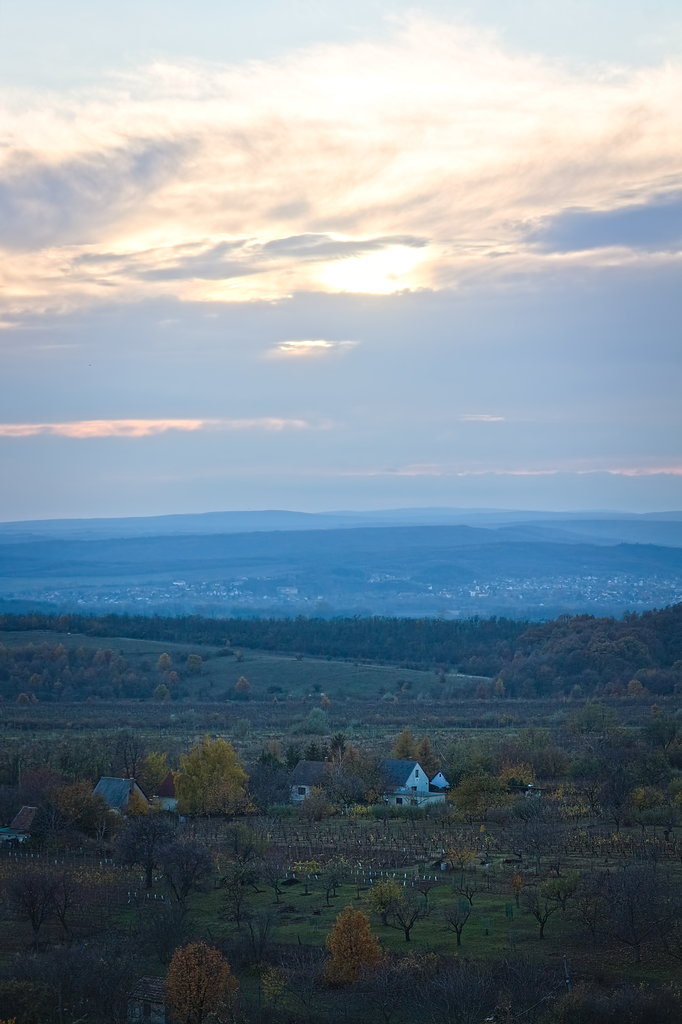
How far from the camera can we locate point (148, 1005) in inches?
942

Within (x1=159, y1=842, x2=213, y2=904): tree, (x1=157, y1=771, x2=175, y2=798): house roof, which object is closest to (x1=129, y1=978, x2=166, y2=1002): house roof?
(x1=159, y1=842, x2=213, y2=904): tree

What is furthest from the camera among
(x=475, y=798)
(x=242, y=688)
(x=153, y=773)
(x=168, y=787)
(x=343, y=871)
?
(x=242, y=688)

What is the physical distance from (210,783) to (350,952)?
21760 mm

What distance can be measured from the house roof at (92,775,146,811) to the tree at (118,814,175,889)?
977 centimetres

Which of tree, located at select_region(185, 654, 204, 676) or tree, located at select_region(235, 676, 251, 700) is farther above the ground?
tree, located at select_region(185, 654, 204, 676)

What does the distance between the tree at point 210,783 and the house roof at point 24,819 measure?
6.61 meters

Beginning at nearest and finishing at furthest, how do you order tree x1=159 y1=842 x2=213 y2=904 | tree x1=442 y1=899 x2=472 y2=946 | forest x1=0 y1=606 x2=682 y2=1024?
forest x1=0 y1=606 x2=682 y2=1024, tree x1=442 y1=899 x2=472 y2=946, tree x1=159 y1=842 x2=213 y2=904

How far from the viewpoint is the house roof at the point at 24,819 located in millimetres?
41094

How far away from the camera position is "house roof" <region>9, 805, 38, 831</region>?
41094 millimetres

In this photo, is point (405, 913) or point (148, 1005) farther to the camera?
point (405, 913)

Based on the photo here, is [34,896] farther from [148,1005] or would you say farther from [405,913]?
[405,913]

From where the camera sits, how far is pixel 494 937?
91.8 ft

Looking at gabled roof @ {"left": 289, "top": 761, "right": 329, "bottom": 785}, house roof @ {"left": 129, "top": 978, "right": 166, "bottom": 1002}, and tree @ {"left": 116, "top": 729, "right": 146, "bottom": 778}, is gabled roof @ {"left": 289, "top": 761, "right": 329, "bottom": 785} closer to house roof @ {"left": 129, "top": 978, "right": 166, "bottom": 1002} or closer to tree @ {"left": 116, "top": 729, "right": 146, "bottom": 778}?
tree @ {"left": 116, "top": 729, "right": 146, "bottom": 778}

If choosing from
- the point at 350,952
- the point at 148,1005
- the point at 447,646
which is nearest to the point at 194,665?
the point at 447,646
